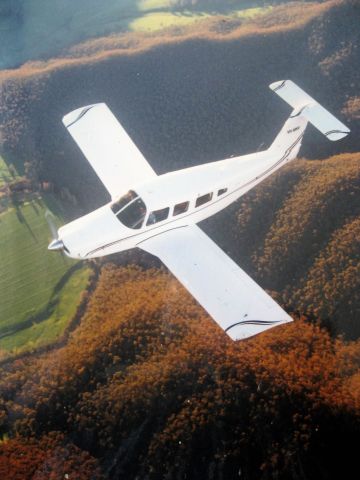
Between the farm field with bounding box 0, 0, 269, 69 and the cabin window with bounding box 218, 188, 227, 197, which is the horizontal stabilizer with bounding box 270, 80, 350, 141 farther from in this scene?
the farm field with bounding box 0, 0, 269, 69

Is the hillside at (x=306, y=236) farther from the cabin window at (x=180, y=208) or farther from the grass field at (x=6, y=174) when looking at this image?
the grass field at (x=6, y=174)

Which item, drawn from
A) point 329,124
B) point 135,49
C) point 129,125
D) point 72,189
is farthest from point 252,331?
point 135,49

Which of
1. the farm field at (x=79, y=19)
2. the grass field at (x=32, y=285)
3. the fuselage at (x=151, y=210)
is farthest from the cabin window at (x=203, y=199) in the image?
the farm field at (x=79, y=19)

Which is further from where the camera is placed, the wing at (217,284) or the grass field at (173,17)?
the grass field at (173,17)

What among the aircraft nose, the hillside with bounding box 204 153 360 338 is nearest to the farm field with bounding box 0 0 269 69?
the hillside with bounding box 204 153 360 338

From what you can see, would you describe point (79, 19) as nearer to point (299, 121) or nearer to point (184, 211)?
point (299, 121)

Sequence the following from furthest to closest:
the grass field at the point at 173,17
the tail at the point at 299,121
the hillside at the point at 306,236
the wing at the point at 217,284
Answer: the grass field at the point at 173,17 < the tail at the point at 299,121 < the hillside at the point at 306,236 < the wing at the point at 217,284
